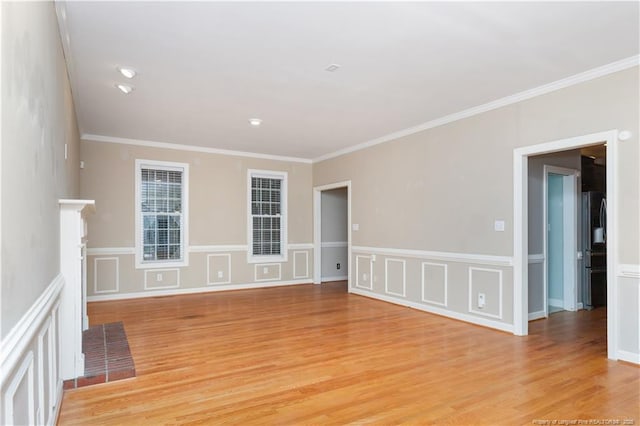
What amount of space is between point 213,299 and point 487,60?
207 inches

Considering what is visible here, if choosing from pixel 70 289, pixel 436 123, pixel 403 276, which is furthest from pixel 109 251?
pixel 436 123

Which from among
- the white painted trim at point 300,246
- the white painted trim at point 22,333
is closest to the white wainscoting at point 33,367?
the white painted trim at point 22,333

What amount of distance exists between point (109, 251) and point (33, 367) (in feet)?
17.0

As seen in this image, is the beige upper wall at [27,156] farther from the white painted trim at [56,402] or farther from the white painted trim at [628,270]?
the white painted trim at [628,270]

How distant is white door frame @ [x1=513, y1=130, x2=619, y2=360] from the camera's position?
359 centimetres

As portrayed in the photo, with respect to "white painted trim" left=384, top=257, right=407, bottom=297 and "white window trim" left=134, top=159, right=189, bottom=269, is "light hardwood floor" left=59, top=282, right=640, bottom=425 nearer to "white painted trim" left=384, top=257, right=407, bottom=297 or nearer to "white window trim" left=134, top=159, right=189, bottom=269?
"white painted trim" left=384, top=257, right=407, bottom=297

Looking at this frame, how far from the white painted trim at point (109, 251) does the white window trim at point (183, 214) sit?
12cm

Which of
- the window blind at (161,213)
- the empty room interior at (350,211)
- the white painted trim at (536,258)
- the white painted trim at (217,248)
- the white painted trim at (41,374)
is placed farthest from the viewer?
the white painted trim at (217,248)

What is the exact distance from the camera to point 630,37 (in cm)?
310

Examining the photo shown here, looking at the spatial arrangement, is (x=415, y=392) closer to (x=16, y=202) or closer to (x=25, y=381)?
(x=25, y=381)

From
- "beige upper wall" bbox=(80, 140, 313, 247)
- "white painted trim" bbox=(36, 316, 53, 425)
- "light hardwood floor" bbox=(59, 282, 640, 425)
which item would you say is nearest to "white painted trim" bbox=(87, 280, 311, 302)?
"beige upper wall" bbox=(80, 140, 313, 247)

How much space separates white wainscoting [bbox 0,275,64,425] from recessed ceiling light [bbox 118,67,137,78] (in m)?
2.00

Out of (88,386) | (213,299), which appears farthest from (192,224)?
(88,386)

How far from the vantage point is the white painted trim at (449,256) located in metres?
4.66
